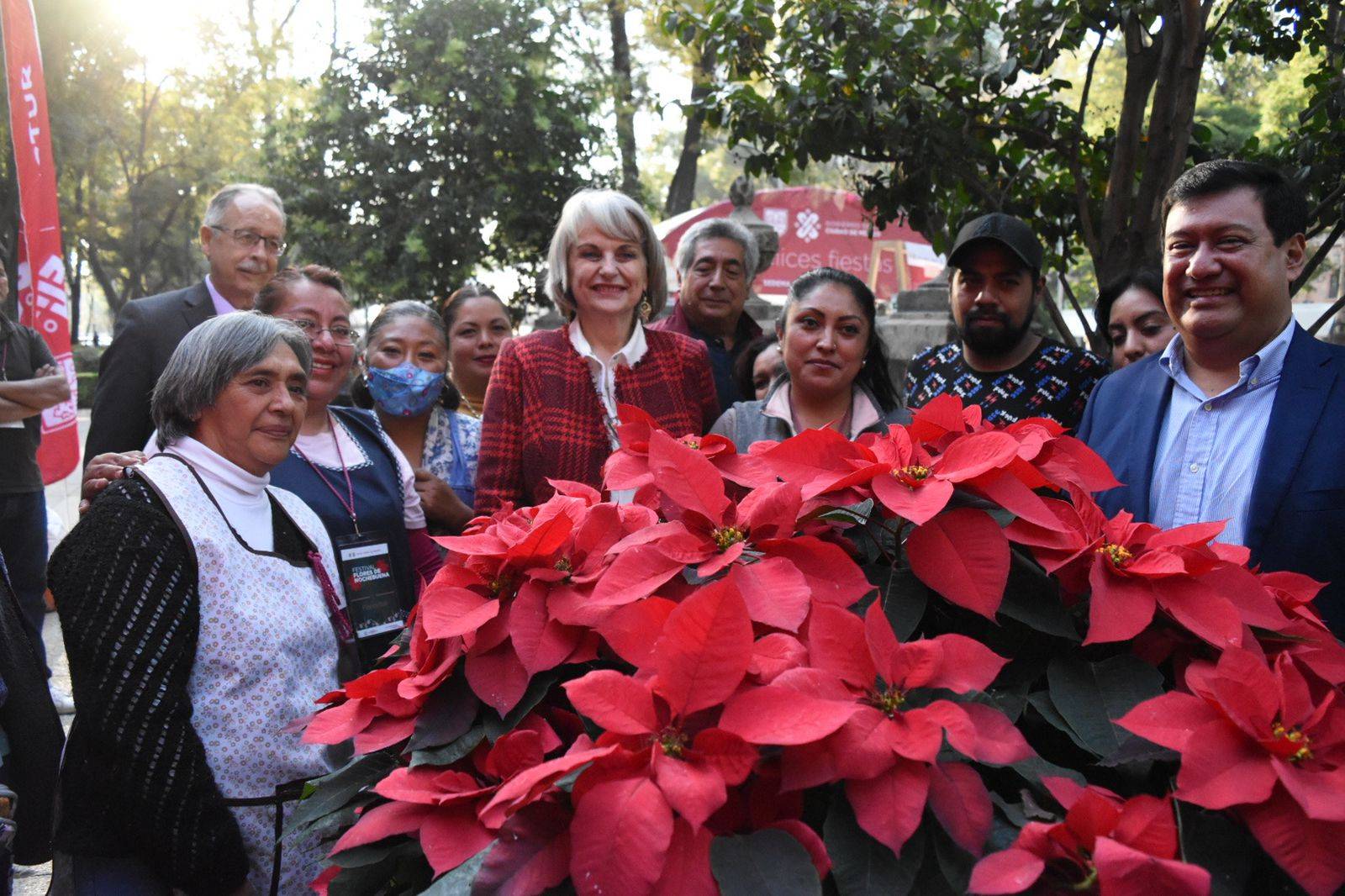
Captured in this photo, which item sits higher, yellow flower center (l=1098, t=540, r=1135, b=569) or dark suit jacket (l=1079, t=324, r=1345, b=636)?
yellow flower center (l=1098, t=540, r=1135, b=569)

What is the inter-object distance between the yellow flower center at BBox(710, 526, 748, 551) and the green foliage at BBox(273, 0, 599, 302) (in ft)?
27.1

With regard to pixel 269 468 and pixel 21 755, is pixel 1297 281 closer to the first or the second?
pixel 269 468

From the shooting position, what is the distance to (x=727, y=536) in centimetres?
Answer: 105

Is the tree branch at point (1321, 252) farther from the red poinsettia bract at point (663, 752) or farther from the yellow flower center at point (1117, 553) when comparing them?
the red poinsettia bract at point (663, 752)

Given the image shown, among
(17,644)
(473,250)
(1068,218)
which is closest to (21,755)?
(17,644)

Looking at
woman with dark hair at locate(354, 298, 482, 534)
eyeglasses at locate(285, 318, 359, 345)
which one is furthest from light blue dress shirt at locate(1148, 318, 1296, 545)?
eyeglasses at locate(285, 318, 359, 345)

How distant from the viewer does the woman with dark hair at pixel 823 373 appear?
9.48 feet

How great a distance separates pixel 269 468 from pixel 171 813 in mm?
746

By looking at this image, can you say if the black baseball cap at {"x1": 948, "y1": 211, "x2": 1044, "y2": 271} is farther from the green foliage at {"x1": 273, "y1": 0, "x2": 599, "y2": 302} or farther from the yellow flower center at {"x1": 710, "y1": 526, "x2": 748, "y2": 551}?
the green foliage at {"x1": 273, "y1": 0, "x2": 599, "y2": 302}

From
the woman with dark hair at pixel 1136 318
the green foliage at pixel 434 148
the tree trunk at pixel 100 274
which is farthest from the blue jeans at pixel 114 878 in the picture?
the tree trunk at pixel 100 274

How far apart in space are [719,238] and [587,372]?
Result: 154cm

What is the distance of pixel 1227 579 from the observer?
104 cm

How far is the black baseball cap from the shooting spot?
3143mm

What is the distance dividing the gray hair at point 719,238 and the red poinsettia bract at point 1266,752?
3.64 m
